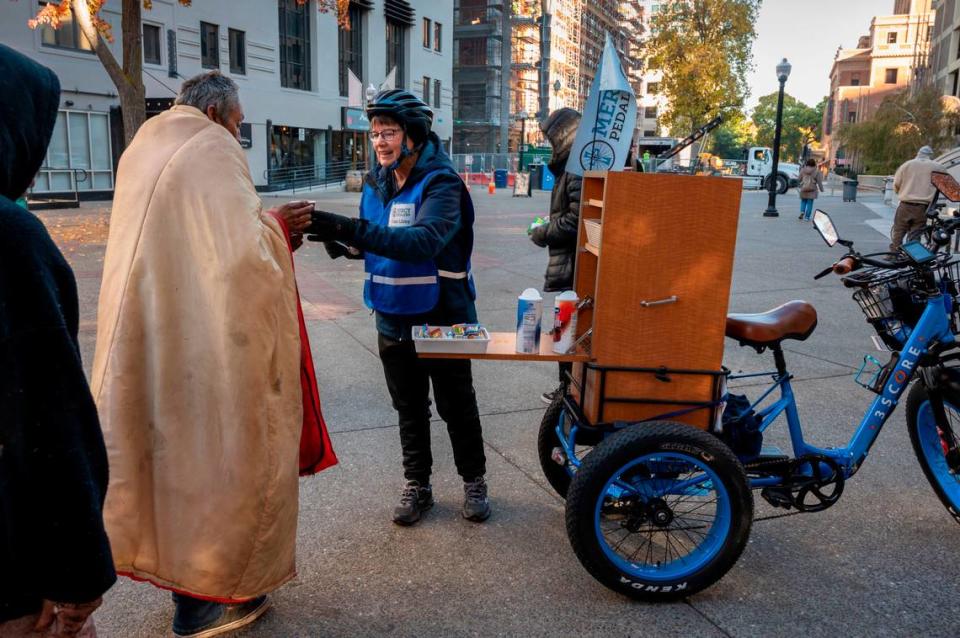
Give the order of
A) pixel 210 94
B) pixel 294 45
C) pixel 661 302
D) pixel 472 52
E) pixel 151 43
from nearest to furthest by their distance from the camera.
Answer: pixel 210 94 < pixel 661 302 < pixel 151 43 < pixel 294 45 < pixel 472 52

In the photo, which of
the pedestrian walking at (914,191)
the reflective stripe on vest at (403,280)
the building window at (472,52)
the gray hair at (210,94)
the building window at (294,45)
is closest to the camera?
the gray hair at (210,94)

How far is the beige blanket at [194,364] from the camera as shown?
2.34 metres

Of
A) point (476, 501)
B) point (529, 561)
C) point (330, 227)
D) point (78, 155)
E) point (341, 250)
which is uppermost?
point (78, 155)

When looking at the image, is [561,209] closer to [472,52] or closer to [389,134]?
[389,134]

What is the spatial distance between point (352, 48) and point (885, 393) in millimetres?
39208

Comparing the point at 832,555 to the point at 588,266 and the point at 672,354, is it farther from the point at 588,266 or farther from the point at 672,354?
the point at 588,266

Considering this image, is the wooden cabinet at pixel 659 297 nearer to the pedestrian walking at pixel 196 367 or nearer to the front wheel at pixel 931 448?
the pedestrian walking at pixel 196 367

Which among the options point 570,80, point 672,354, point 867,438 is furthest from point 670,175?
point 570,80

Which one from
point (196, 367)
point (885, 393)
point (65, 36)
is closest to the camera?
point (196, 367)

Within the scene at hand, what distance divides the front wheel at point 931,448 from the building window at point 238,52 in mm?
32075

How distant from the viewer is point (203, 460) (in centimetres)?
241

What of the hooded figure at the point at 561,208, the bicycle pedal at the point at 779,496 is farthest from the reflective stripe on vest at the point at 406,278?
the bicycle pedal at the point at 779,496

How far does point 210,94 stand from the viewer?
263 centimetres

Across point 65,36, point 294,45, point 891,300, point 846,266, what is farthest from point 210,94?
point 294,45
